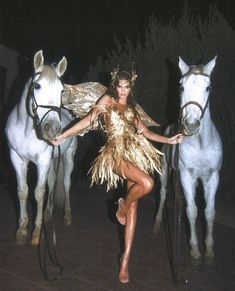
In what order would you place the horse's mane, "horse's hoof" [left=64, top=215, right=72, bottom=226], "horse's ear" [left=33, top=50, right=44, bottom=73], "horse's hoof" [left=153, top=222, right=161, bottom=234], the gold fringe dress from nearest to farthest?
the gold fringe dress
the horse's mane
"horse's ear" [left=33, top=50, right=44, bottom=73]
"horse's hoof" [left=153, top=222, right=161, bottom=234]
"horse's hoof" [left=64, top=215, right=72, bottom=226]

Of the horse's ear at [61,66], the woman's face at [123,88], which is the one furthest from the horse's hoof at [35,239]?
the woman's face at [123,88]

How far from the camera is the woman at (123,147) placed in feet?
12.4

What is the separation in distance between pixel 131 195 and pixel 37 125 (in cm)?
146

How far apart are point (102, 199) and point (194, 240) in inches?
141

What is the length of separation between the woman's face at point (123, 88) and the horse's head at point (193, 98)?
63 cm

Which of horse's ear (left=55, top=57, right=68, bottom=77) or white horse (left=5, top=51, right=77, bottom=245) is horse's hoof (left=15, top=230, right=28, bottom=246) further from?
horse's ear (left=55, top=57, right=68, bottom=77)

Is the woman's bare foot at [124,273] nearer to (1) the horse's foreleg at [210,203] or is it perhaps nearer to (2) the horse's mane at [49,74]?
(1) the horse's foreleg at [210,203]

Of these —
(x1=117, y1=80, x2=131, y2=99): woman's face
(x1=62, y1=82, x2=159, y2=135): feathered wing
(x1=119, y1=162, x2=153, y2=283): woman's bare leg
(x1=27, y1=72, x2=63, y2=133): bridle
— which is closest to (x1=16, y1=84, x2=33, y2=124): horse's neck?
(x1=27, y1=72, x2=63, y2=133): bridle

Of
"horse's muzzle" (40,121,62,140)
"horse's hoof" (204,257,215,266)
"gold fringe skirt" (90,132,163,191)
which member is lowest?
"horse's hoof" (204,257,215,266)

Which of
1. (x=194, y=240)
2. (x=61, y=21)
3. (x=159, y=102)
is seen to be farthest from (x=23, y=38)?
(x=194, y=240)

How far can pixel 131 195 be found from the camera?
12.4 feet

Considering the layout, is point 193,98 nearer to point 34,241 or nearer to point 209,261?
point 209,261

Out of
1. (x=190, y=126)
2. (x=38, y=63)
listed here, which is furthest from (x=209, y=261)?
(x=38, y=63)

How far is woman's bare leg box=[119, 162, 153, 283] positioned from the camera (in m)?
3.70
